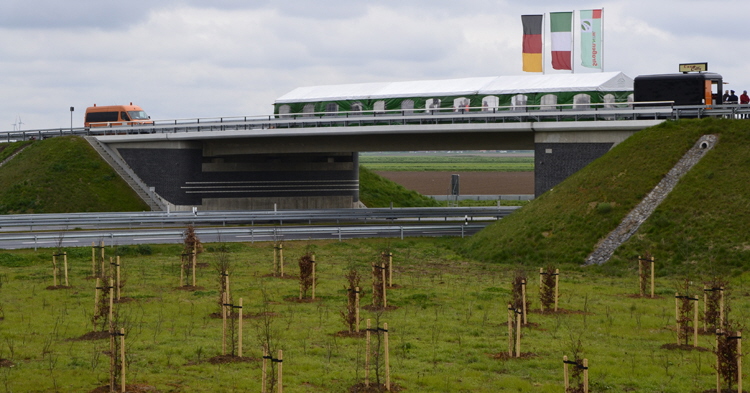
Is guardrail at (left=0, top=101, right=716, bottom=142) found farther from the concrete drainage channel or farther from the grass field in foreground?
the grass field in foreground

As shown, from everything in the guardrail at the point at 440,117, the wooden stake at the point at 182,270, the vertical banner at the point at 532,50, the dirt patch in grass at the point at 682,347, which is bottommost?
the dirt patch in grass at the point at 682,347

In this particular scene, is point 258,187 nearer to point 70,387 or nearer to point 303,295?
→ point 303,295

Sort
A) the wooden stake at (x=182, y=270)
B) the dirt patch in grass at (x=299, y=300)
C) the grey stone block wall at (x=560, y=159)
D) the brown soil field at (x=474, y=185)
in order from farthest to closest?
the brown soil field at (x=474, y=185), the grey stone block wall at (x=560, y=159), the wooden stake at (x=182, y=270), the dirt patch in grass at (x=299, y=300)

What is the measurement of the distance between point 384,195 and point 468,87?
20.7 metres

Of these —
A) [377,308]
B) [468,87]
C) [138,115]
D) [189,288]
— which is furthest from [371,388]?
[138,115]

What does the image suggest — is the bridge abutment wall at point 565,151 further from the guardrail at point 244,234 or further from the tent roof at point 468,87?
the tent roof at point 468,87

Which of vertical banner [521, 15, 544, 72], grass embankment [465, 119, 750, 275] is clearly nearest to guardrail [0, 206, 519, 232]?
vertical banner [521, 15, 544, 72]

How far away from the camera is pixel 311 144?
188ft

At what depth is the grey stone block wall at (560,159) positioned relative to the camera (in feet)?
144

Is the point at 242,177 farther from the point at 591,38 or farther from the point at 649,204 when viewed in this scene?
the point at 649,204

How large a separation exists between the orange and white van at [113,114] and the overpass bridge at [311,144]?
14.0ft

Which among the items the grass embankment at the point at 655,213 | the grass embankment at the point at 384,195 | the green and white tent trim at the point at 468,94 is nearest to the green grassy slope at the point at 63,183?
the green and white tent trim at the point at 468,94

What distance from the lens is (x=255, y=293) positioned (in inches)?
1030

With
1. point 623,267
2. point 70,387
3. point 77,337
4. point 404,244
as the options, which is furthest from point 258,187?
point 70,387
